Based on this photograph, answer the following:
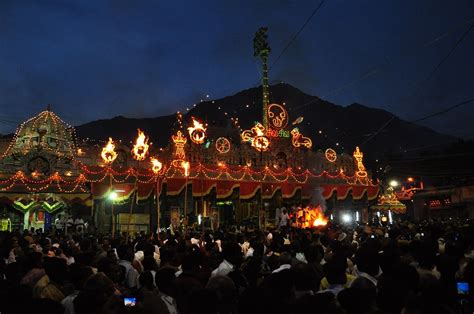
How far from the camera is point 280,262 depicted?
6785 mm

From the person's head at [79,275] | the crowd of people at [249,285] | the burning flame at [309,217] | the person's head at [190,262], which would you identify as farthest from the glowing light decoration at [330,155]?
the person's head at [79,275]

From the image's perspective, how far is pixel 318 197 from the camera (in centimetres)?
2416

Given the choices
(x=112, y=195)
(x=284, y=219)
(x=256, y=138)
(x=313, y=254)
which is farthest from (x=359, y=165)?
(x=313, y=254)

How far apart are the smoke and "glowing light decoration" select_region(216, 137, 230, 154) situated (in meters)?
6.32

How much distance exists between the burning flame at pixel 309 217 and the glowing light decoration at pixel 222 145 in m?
5.73

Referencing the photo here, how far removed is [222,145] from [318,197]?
7.19m

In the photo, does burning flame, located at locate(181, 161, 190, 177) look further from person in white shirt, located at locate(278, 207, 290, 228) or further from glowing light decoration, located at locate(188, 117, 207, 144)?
person in white shirt, located at locate(278, 207, 290, 228)

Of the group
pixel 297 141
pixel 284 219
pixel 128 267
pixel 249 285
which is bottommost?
pixel 128 267

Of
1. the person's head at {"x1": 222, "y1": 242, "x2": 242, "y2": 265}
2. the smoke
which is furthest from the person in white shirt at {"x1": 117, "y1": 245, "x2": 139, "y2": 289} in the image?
the smoke

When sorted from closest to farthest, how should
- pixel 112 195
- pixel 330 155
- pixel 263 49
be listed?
1. pixel 112 195
2. pixel 330 155
3. pixel 263 49

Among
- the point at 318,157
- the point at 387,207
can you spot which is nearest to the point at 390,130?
the point at 387,207

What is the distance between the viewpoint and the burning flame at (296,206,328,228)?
22.6m

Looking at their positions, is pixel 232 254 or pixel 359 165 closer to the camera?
pixel 232 254

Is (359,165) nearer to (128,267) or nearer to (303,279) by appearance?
(128,267)
